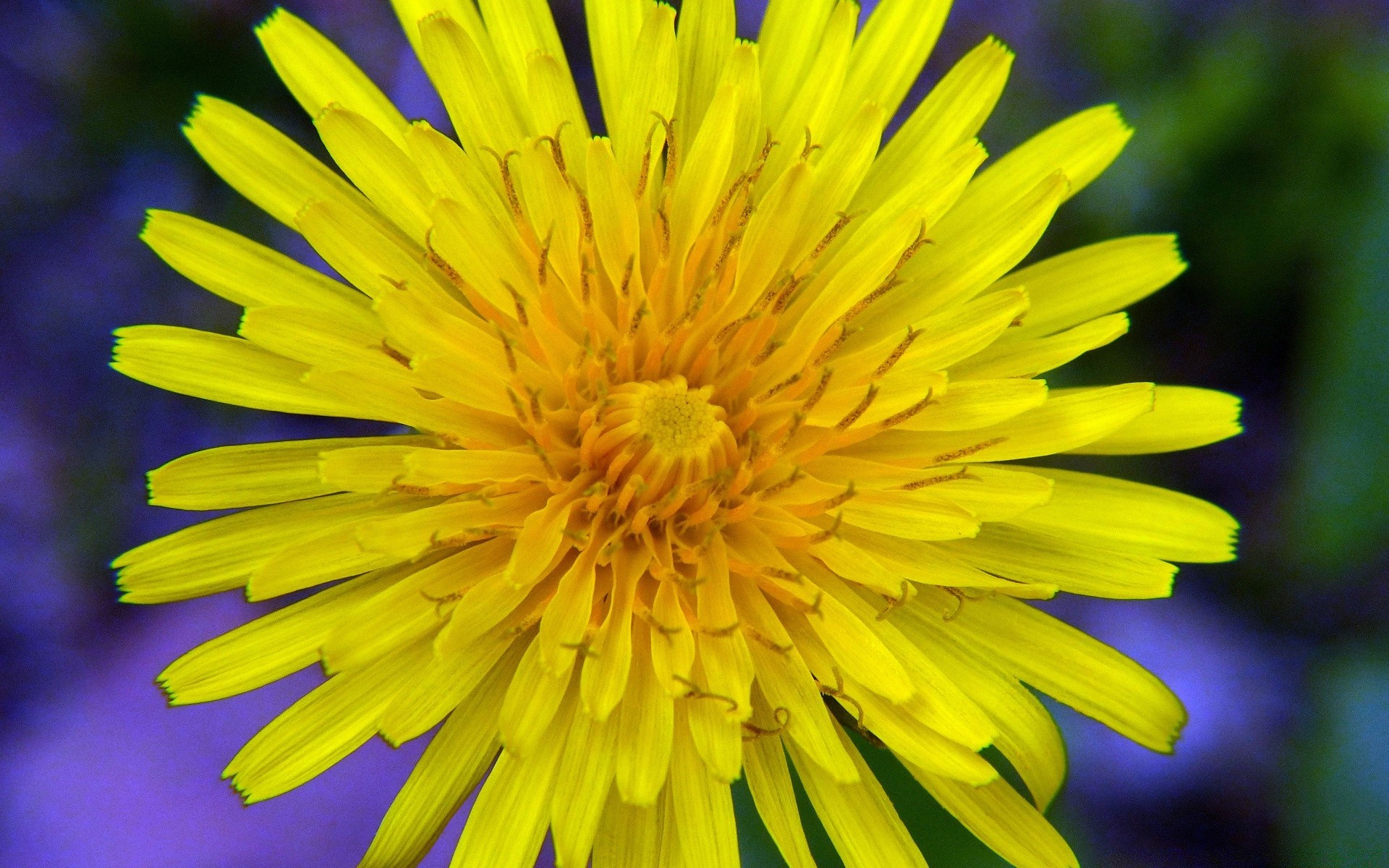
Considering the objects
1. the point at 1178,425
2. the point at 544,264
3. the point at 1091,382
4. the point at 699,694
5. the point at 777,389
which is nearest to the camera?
the point at 699,694

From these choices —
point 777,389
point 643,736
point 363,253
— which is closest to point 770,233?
point 777,389

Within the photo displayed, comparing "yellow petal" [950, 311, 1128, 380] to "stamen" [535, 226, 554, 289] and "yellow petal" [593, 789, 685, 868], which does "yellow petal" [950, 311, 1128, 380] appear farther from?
"yellow petal" [593, 789, 685, 868]

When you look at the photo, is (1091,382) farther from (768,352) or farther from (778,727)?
(778,727)

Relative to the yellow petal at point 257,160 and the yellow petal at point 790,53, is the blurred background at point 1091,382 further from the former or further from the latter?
the yellow petal at point 790,53

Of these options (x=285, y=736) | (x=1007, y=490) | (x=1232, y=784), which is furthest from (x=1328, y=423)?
(x=285, y=736)

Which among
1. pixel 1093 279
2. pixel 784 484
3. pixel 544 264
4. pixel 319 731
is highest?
pixel 1093 279

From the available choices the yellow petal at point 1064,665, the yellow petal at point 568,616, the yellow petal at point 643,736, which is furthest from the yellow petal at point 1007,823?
the yellow petal at point 568,616
